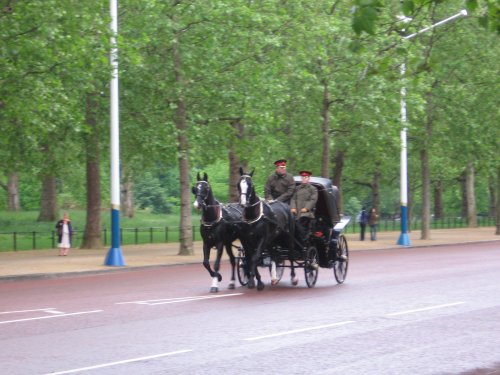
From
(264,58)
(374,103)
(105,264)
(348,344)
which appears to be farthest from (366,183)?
(348,344)

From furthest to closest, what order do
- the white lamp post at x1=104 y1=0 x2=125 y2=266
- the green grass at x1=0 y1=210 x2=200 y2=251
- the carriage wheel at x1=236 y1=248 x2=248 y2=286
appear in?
the green grass at x1=0 y1=210 x2=200 y2=251 → the white lamp post at x1=104 y1=0 x2=125 y2=266 → the carriage wheel at x1=236 y1=248 x2=248 y2=286

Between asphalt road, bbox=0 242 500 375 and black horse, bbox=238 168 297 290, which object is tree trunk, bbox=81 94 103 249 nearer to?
asphalt road, bbox=0 242 500 375

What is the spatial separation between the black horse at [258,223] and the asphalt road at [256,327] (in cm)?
83

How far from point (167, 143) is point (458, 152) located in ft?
77.6

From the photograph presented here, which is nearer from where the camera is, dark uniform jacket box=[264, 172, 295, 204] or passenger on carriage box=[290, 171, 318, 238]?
passenger on carriage box=[290, 171, 318, 238]

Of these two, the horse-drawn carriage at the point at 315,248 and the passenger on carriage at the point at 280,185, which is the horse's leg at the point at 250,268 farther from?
the passenger on carriage at the point at 280,185

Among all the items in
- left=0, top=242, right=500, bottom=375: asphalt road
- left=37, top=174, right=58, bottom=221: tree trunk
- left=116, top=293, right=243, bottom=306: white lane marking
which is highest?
left=37, top=174, right=58, bottom=221: tree trunk

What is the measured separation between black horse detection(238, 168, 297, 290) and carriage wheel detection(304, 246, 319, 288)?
0.57m

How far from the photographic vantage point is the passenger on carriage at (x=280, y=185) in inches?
802

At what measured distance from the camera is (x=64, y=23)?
28000 millimetres

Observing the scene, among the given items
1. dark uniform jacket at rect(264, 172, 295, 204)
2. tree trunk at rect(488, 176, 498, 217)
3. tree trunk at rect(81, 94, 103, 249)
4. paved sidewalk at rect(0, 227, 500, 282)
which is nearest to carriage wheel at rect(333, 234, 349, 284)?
dark uniform jacket at rect(264, 172, 295, 204)

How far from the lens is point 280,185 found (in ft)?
67.9

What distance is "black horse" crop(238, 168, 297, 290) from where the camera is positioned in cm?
1905

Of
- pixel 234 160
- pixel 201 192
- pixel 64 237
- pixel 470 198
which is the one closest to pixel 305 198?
pixel 201 192
